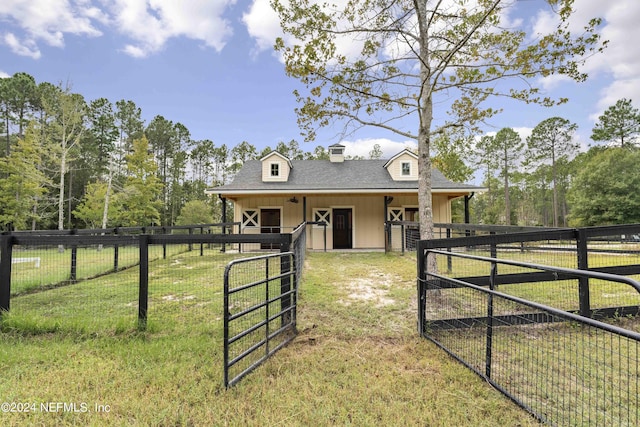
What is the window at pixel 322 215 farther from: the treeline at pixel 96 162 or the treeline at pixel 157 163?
the treeline at pixel 96 162

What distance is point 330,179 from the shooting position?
13086mm

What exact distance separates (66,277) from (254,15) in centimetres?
846

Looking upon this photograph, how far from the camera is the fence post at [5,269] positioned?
3.41m

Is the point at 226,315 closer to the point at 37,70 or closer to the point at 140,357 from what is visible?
the point at 140,357

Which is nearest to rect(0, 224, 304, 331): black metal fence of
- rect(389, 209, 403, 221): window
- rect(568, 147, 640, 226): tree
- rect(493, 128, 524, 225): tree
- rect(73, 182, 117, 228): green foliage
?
rect(389, 209, 403, 221): window

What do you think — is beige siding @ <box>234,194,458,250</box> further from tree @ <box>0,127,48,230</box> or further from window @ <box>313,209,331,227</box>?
tree @ <box>0,127,48,230</box>

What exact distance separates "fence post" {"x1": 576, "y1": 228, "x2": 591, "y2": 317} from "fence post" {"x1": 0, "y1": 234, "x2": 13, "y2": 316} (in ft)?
21.3

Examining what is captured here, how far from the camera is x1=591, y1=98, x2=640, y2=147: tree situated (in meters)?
25.5

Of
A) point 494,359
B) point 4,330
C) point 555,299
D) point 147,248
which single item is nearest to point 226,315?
point 147,248

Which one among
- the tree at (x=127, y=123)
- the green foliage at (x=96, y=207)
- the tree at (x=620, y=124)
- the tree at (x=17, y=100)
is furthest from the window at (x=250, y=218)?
the tree at (x=620, y=124)

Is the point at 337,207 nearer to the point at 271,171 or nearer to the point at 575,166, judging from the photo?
the point at 271,171

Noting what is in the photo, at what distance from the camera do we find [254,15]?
29.4ft

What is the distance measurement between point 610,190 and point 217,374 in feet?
99.1

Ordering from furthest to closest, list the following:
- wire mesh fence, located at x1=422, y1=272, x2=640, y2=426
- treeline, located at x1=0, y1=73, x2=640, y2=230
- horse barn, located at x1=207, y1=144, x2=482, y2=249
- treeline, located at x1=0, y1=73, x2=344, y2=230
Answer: treeline, located at x1=0, y1=73, x2=640, y2=230 → treeline, located at x1=0, y1=73, x2=344, y2=230 → horse barn, located at x1=207, y1=144, x2=482, y2=249 → wire mesh fence, located at x1=422, y1=272, x2=640, y2=426
